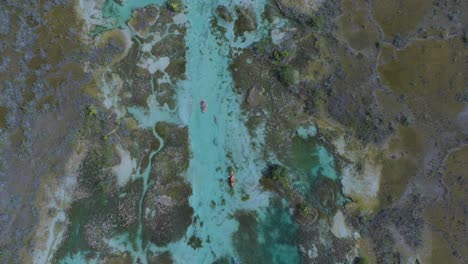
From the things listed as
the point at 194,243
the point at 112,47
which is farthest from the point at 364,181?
the point at 112,47

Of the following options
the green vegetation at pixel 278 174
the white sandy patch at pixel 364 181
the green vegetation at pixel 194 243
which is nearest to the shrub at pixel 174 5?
the green vegetation at pixel 278 174

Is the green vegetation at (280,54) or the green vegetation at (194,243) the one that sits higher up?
the green vegetation at (280,54)

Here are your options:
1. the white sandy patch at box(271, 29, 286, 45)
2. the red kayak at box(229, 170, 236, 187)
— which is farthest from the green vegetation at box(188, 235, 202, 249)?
the white sandy patch at box(271, 29, 286, 45)

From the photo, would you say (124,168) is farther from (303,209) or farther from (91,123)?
(303,209)

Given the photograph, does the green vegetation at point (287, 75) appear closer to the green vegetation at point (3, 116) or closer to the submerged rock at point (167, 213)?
the submerged rock at point (167, 213)

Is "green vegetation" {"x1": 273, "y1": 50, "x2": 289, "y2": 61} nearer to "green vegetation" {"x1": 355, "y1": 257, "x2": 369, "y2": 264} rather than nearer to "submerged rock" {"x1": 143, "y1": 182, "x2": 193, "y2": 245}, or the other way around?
"submerged rock" {"x1": 143, "y1": 182, "x2": 193, "y2": 245}

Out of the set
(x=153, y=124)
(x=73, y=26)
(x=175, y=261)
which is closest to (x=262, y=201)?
(x=175, y=261)
